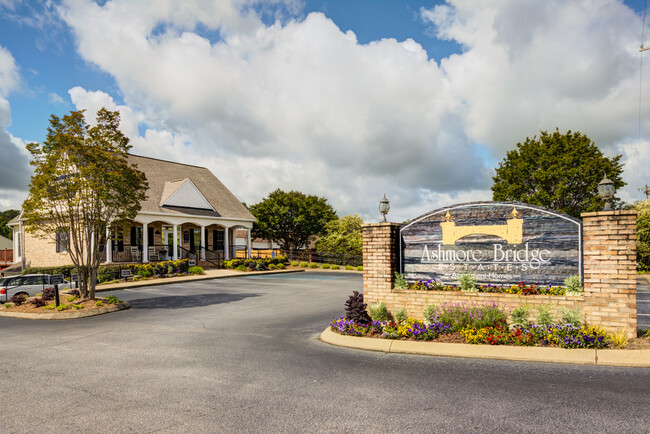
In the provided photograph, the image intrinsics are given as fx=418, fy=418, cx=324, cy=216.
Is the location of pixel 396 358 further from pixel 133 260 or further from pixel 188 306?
pixel 133 260

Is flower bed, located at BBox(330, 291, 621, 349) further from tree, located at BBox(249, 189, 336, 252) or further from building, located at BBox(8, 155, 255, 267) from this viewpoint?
tree, located at BBox(249, 189, 336, 252)

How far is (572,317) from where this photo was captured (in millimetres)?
7832

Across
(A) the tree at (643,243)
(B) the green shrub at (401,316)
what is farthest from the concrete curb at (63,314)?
(A) the tree at (643,243)

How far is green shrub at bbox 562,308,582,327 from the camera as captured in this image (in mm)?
7823

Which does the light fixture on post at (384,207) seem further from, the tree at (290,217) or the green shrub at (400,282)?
the tree at (290,217)

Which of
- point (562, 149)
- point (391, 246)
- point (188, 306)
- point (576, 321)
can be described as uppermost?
point (562, 149)

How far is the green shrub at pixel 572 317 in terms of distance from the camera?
7823mm

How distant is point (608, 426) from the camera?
4527 mm

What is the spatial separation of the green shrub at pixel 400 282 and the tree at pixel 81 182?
10544 millimetres

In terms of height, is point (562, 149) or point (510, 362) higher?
point (562, 149)

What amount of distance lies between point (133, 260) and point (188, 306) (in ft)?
50.2

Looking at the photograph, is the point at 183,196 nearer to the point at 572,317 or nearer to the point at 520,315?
the point at 520,315

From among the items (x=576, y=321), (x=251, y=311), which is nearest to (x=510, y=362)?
(x=576, y=321)

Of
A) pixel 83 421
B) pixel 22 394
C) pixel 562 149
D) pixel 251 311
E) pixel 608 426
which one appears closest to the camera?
pixel 608 426
